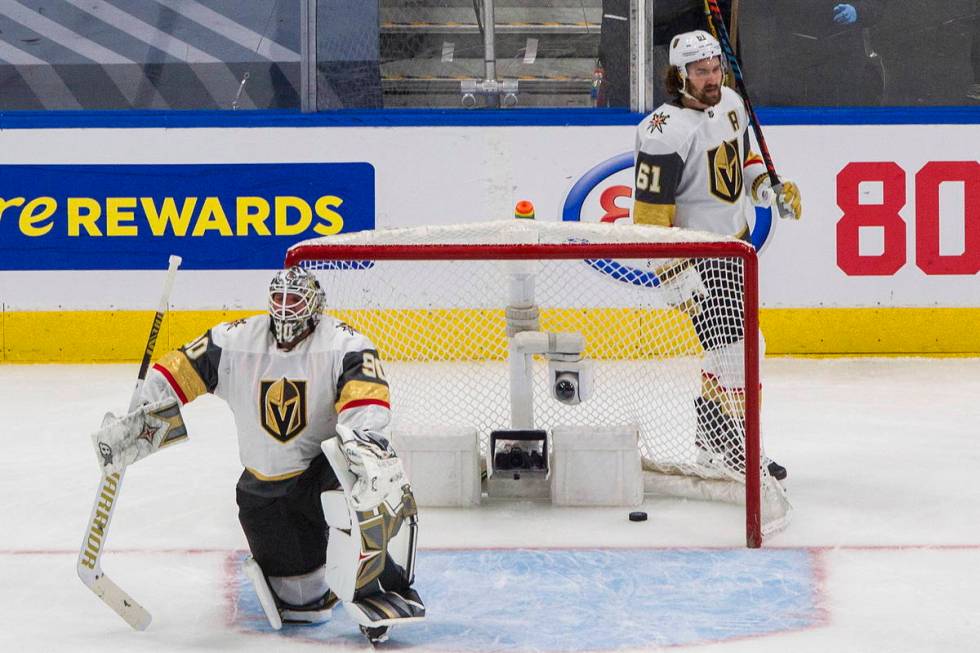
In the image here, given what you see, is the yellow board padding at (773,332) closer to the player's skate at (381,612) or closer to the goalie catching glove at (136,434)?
the goalie catching glove at (136,434)

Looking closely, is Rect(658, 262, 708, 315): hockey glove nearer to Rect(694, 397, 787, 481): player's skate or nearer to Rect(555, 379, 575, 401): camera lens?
Rect(694, 397, 787, 481): player's skate

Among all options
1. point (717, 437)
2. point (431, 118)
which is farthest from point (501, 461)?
point (431, 118)

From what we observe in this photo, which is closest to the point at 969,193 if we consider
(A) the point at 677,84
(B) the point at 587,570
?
(A) the point at 677,84

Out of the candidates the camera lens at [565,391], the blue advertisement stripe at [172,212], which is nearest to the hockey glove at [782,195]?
the camera lens at [565,391]

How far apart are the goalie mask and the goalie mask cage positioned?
74cm

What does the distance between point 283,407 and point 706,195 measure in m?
1.69

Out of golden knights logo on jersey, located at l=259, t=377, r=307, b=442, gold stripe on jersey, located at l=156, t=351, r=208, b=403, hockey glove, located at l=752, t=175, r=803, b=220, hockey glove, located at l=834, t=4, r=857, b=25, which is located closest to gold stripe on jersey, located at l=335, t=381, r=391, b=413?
golden knights logo on jersey, located at l=259, t=377, r=307, b=442

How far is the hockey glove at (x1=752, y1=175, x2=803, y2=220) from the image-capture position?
168 inches

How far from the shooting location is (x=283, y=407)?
2.99 metres

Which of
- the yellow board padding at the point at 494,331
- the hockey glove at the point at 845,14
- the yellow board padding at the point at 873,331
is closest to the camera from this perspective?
the yellow board padding at the point at 494,331

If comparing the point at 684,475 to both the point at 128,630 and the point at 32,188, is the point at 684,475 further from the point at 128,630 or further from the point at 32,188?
the point at 32,188

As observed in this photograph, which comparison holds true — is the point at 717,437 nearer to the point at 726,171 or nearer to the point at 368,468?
the point at 726,171

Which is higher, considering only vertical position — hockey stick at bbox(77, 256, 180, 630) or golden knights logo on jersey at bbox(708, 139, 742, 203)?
golden knights logo on jersey at bbox(708, 139, 742, 203)

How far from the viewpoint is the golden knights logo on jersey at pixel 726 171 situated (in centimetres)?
420
